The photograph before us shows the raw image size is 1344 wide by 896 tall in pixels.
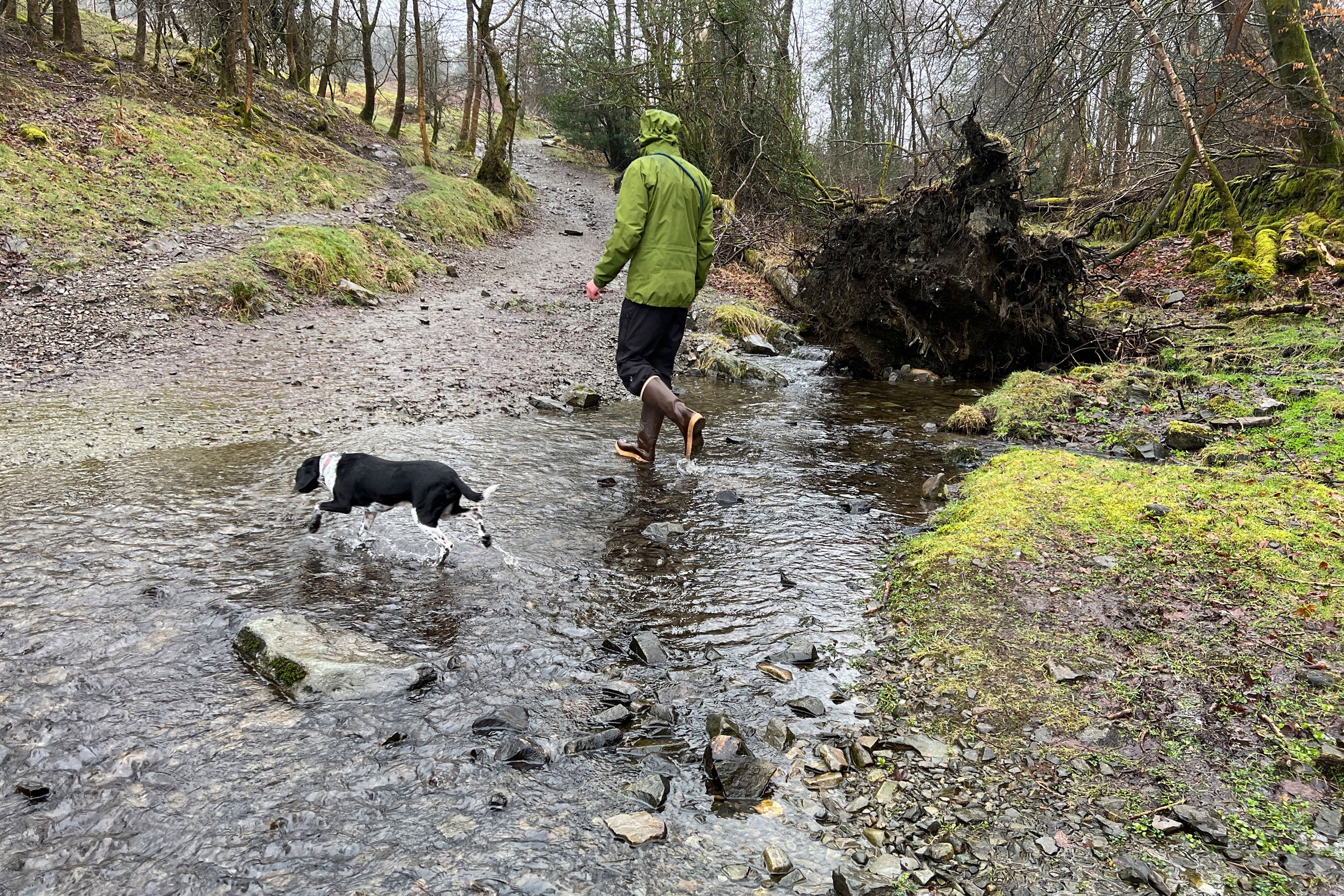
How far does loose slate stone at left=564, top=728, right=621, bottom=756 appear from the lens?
9.74ft

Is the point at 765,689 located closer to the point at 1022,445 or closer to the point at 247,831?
the point at 247,831

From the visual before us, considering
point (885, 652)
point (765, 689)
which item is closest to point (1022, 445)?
point (885, 652)

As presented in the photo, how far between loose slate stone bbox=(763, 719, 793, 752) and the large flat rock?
4.86 ft

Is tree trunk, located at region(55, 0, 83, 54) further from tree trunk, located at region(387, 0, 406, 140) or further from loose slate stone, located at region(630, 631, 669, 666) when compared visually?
loose slate stone, located at region(630, 631, 669, 666)

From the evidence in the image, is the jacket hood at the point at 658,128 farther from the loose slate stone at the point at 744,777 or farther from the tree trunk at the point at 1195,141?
the loose slate stone at the point at 744,777

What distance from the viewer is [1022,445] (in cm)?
727

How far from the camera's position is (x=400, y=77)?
27.2m

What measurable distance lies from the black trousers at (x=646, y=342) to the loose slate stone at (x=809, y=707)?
11.9ft

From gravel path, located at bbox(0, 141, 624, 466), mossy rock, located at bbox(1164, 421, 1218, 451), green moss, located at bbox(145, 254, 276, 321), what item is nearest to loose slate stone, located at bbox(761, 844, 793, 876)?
mossy rock, located at bbox(1164, 421, 1218, 451)

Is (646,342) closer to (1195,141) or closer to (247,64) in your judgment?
(1195,141)

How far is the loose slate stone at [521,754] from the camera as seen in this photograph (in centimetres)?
287

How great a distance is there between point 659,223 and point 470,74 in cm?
2500

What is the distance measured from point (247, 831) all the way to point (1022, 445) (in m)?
6.87

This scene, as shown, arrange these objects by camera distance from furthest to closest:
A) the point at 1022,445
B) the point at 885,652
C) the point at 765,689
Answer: the point at 1022,445, the point at 885,652, the point at 765,689
